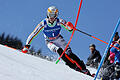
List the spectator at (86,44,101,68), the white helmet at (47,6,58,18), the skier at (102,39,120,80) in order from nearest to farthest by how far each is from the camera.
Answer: the skier at (102,39,120,80) < the white helmet at (47,6,58,18) < the spectator at (86,44,101,68)

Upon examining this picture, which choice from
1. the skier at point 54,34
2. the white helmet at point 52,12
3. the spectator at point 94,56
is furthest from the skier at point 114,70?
the white helmet at point 52,12

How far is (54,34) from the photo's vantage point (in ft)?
21.6

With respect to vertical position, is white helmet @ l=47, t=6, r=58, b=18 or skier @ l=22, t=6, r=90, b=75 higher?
white helmet @ l=47, t=6, r=58, b=18

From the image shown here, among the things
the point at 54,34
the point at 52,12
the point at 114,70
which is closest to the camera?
the point at 114,70

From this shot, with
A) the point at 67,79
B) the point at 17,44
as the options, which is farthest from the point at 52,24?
the point at 17,44

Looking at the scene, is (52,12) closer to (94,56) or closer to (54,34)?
(54,34)

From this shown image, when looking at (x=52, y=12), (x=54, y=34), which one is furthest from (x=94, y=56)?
(x=52, y=12)

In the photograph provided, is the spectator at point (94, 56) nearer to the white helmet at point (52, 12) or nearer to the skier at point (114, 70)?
the skier at point (114, 70)

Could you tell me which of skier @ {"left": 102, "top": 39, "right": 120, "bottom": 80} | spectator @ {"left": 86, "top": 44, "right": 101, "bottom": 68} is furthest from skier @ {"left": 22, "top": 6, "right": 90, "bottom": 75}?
spectator @ {"left": 86, "top": 44, "right": 101, "bottom": 68}

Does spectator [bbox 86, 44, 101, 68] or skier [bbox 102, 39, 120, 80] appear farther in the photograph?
spectator [bbox 86, 44, 101, 68]

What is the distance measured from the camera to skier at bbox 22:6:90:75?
6.22 m

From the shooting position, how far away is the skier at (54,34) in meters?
6.22

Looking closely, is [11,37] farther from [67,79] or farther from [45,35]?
[67,79]

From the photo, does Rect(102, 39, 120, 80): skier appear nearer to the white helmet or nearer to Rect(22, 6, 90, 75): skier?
Rect(22, 6, 90, 75): skier
